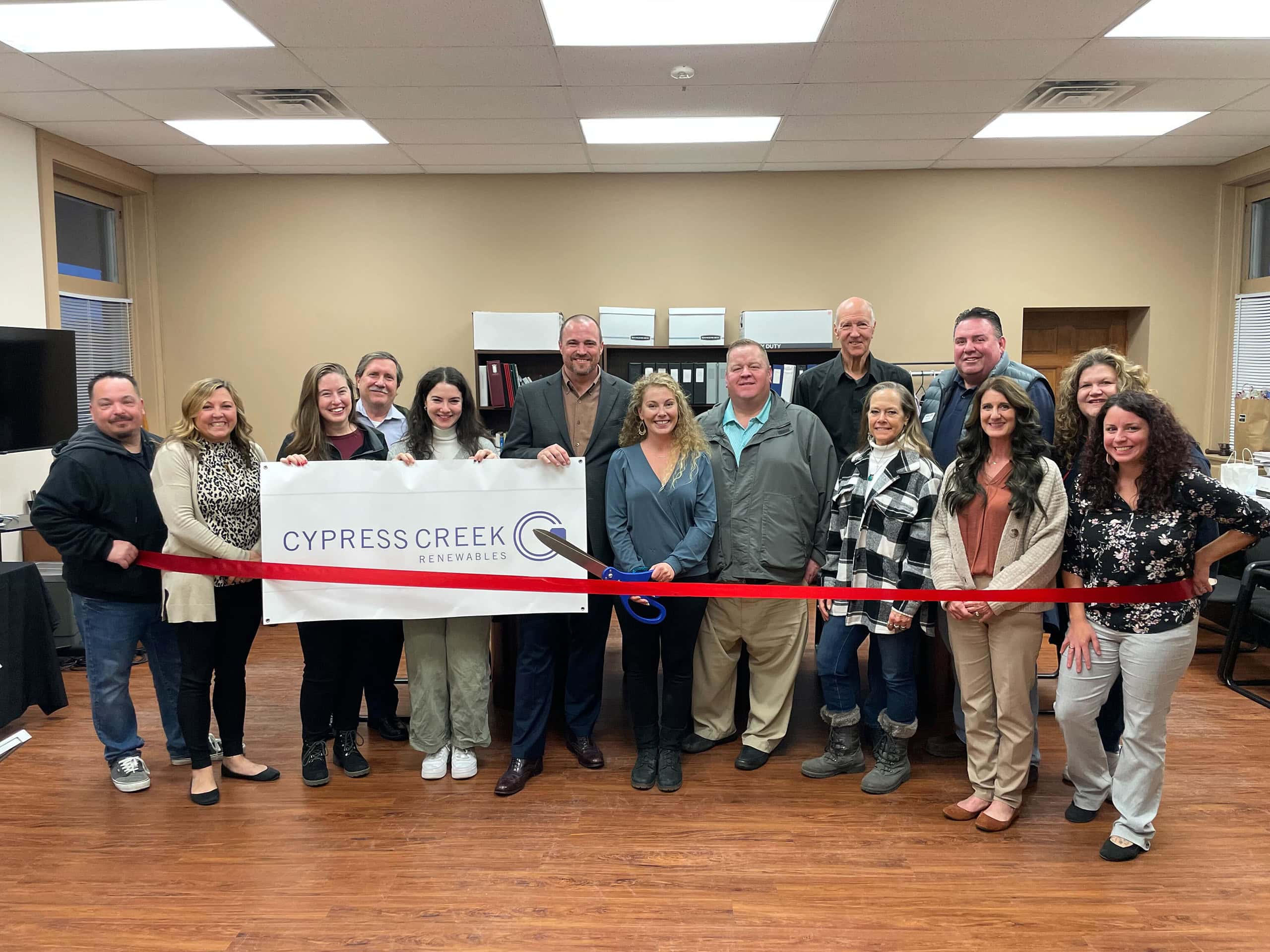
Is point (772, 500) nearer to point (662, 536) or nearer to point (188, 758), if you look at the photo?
point (662, 536)

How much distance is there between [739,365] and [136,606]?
7.49 ft

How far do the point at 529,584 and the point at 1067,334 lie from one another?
568 cm

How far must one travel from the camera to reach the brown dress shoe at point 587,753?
3086 millimetres

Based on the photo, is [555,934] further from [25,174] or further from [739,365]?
[25,174]

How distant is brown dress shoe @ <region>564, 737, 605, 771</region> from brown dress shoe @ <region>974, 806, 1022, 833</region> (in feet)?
4.30

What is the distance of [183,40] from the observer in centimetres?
389

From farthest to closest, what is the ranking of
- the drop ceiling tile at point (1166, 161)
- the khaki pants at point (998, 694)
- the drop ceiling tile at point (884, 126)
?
1. the drop ceiling tile at point (1166, 161)
2. the drop ceiling tile at point (884, 126)
3. the khaki pants at point (998, 694)

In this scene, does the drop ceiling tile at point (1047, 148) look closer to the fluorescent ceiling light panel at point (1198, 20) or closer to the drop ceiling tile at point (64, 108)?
the fluorescent ceiling light panel at point (1198, 20)

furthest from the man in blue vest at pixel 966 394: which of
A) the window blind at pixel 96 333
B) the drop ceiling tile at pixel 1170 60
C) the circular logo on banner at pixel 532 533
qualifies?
the window blind at pixel 96 333

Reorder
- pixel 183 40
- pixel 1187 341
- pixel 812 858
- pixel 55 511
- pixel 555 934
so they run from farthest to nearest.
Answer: pixel 1187 341 → pixel 183 40 → pixel 55 511 → pixel 812 858 → pixel 555 934

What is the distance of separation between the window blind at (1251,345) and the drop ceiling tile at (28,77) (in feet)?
26.0

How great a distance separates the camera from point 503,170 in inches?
248

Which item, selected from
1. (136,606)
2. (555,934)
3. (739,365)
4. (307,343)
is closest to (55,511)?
(136,606)

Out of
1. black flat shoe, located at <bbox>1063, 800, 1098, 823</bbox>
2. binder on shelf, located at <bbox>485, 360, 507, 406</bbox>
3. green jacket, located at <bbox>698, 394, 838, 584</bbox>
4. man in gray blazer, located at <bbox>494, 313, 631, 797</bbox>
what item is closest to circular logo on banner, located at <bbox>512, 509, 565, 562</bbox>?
man in gray blazer, located at <bbox>494, 313, 631, 797</bbox>
